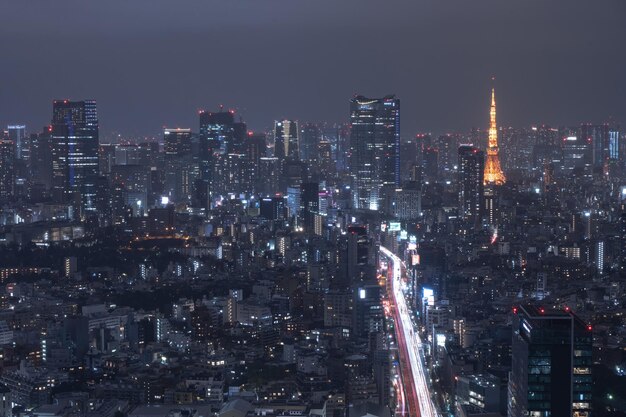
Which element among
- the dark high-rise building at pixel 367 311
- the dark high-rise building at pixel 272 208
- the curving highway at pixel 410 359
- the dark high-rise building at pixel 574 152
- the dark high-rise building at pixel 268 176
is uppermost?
the dark high-rise building at pixel 574 152

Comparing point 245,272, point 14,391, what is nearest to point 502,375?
point 14,391

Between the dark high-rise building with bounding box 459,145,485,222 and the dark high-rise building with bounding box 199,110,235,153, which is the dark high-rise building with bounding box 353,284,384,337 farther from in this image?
the dark high-rise building with bounding box 199,110,235,153

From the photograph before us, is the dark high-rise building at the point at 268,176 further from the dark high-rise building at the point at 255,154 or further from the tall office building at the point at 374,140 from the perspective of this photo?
the tall office building at the point at 374,140

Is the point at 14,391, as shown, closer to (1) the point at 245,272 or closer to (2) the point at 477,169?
(1) the point at 245,272

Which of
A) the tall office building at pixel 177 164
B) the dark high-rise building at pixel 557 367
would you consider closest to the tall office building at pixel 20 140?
the tall office building at pixel 177 164

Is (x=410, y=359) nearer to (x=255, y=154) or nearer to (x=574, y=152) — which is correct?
(x=574, y=152)

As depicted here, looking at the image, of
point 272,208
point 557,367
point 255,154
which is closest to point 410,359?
point 557,367
